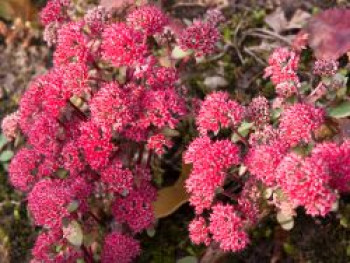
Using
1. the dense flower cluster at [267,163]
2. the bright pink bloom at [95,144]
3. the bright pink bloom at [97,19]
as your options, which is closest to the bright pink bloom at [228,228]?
the dense flower cluster at [267,163]

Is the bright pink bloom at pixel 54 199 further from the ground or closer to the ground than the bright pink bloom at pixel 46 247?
further from the ground

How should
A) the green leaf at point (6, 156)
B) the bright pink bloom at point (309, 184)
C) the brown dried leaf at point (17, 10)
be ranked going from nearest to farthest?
the bright pink bloom at point (309, 184) < the green leaf at point (6, 156) < the brown dried leaf at point (17, 10)

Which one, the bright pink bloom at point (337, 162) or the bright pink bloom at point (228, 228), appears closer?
the bright pink bloom at point (337, 162)

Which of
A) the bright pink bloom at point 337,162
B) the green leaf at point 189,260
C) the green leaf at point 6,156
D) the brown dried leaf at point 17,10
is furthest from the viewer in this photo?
the brown dried leaf at point 17,10

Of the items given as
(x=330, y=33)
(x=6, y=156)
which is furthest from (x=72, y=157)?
(x=330, y=33)

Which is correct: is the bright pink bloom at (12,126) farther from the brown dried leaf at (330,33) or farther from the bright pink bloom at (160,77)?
the brown dried leaf at (330,33)

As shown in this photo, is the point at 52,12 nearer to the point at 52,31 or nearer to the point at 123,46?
the point at 52,31

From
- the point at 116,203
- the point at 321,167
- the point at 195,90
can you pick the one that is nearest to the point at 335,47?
the point at 195,90
